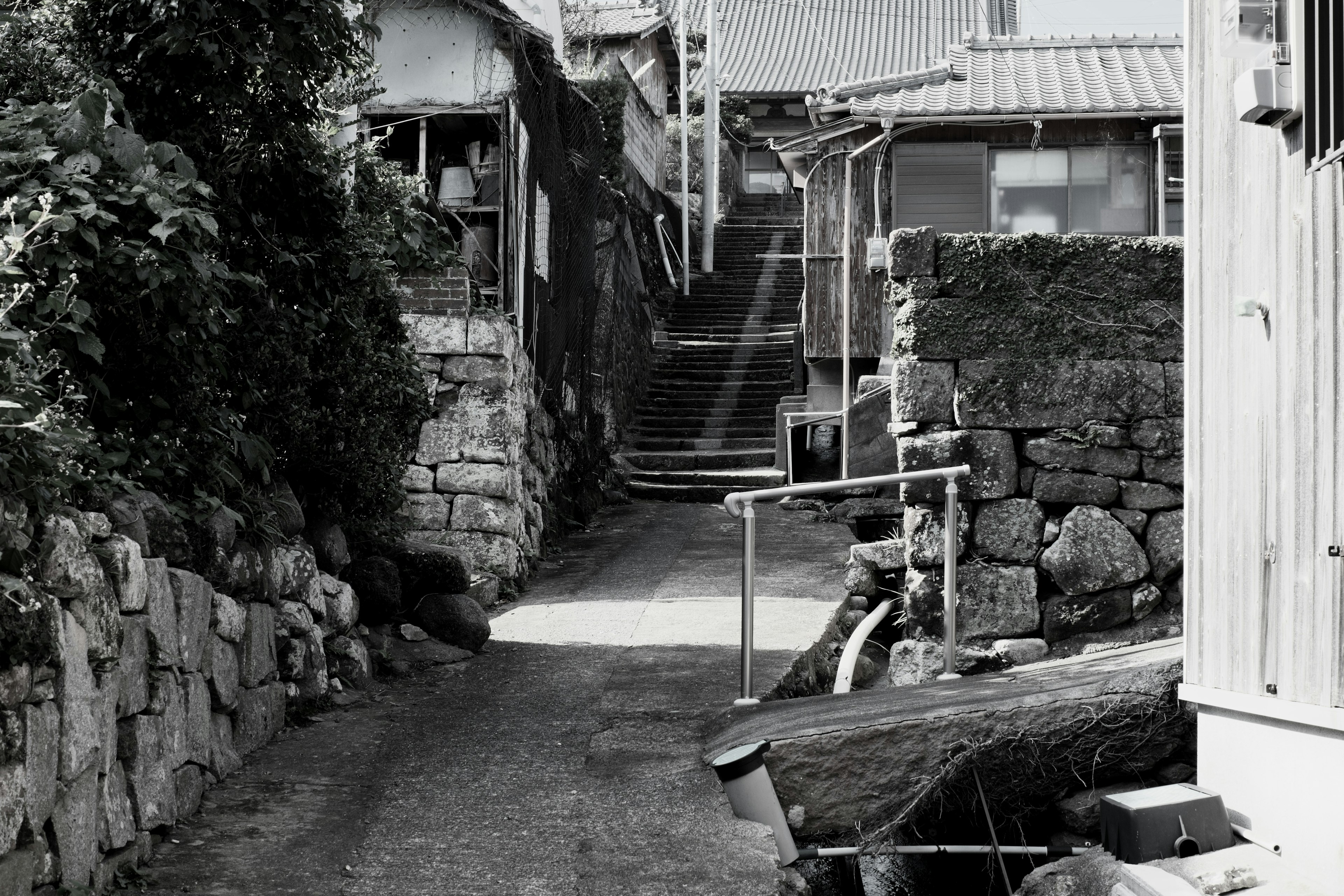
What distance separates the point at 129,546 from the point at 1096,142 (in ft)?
34.3

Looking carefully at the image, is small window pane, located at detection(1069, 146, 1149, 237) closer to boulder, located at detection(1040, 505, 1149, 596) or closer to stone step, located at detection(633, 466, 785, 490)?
stone step, located at detection(633, 466, 785, 490)

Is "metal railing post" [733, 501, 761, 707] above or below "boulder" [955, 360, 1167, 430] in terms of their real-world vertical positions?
below

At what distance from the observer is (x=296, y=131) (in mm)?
5645

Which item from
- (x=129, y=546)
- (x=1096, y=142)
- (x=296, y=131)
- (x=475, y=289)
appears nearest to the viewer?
(x=129, y=546)

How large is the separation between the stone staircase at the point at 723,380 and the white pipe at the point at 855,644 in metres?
5.74

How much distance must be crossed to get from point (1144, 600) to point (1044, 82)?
7.34m

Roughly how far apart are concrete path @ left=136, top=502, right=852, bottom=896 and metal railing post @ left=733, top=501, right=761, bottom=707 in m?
0.17

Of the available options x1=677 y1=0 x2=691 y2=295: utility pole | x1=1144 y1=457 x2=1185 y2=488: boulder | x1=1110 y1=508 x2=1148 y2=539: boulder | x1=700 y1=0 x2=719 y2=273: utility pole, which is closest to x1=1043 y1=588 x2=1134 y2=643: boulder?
x1=1110 y1=508 x2=1148 y2=539: boulder

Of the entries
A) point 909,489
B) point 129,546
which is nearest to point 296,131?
point 129,546

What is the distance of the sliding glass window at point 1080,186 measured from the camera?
39.3 feet

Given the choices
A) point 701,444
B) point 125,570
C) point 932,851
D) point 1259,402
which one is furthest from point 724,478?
point 125,570

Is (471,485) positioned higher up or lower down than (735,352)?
lower down

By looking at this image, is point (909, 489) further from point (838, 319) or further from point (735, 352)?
point (735, 352)

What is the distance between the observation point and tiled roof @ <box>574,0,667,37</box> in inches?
806
